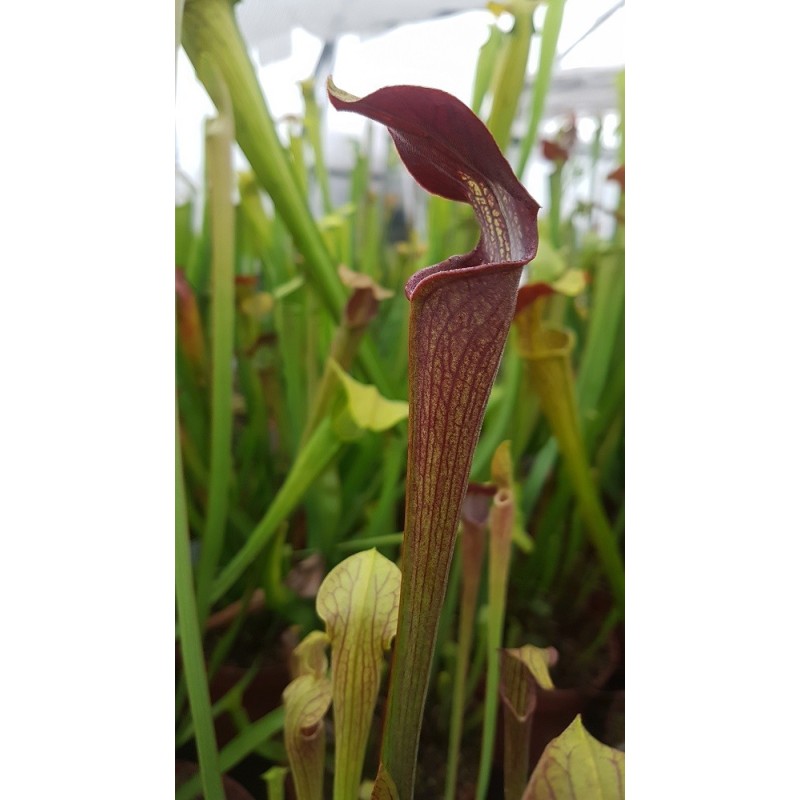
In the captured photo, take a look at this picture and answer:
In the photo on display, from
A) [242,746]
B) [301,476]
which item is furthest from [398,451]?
[242,746]

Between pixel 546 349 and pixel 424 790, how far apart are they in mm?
289

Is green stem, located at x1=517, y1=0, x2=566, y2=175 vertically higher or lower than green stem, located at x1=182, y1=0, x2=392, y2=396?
higher

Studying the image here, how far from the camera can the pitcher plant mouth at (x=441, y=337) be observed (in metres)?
0.21

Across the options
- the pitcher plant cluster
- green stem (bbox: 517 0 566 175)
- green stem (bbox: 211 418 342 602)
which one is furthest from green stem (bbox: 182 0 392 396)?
green stem (bbox: 517 0 566 175)

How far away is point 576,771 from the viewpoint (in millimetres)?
253

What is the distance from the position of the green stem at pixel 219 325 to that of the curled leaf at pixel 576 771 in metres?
0.25

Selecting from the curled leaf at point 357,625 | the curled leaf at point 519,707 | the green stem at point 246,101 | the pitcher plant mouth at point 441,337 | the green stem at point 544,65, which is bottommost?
the curled leaf at point 519,707

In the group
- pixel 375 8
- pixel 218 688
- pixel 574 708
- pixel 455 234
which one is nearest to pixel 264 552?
pixel 218 688

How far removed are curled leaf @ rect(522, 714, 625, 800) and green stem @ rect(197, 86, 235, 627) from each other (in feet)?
0.83

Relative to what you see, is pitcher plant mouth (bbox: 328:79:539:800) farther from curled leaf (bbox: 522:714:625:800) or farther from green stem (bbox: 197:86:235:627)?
green stem (bbox: 197:86:235:627)

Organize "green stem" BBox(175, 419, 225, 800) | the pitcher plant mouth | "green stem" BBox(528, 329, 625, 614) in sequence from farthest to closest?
"green stem" BBox(528, 329, 625, 614) < "green stem" BBox(175, 419, 225, 800) < the pitcher plant mouth

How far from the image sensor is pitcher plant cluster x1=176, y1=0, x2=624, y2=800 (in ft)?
0.77

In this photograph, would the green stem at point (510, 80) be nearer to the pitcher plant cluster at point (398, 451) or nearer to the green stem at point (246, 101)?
the pitcher plant cluster at point (398, 451)

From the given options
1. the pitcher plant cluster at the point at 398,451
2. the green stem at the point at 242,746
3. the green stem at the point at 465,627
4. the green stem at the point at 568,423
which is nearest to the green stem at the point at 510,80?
the pitcher plant cluster at the point at 398,451
